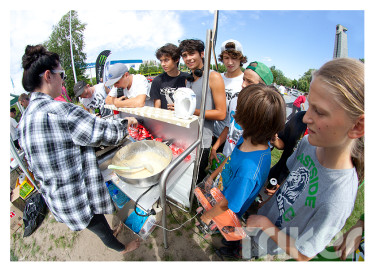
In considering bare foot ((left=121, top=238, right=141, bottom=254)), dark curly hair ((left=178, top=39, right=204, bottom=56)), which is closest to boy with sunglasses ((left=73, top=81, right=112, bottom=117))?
dark curly hair ((left=178, top=39, right=204, bottom=56))

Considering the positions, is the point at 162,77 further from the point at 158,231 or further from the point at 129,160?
the point at 158,231

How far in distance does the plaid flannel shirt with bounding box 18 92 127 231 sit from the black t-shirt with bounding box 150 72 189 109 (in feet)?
2.75

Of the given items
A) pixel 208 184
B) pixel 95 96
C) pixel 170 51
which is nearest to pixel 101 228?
pixel 208 184

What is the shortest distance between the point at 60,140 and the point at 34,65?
580 millimetres

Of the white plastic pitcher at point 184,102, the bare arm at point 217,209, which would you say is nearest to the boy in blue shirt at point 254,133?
the bare arm at point 217,209

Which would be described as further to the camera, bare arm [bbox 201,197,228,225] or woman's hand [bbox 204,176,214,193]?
woman's hand [bbox 204,176,214,193]

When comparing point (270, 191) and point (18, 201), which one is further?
point (18, 201)

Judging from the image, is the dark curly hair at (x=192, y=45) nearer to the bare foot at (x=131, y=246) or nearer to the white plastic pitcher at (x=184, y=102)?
the white plastic pitcher at (x=184, y=102)

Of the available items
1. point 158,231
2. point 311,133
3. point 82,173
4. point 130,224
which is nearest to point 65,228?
point 130,224

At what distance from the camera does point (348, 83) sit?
60 cm

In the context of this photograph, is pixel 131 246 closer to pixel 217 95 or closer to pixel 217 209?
pixel 217 209

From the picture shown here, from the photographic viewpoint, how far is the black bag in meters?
2.12

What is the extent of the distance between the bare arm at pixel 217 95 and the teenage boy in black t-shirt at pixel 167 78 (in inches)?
18.6

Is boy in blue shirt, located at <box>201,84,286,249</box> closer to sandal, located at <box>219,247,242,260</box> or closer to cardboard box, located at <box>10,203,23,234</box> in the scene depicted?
sandal, located at <box>219,247,242,260</box>
